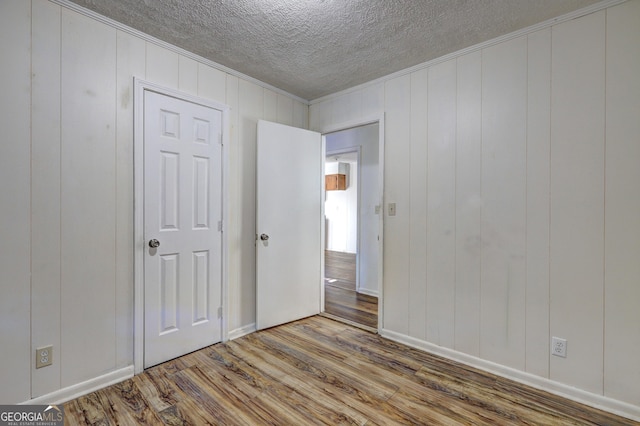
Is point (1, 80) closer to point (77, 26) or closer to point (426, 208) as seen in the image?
point (77, 26)

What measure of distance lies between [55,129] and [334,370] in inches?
97.6

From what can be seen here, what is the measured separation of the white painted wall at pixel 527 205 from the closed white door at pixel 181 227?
1617 millimetres

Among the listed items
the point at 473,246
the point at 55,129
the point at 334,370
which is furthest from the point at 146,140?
the point at 473,246

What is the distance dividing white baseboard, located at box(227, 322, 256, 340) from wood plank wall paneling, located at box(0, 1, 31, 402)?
4.49 ft

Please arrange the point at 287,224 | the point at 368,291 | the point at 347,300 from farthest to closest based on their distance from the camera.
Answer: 1. the point at 368,291
2. the point at 347,300
3. the point at 287,224

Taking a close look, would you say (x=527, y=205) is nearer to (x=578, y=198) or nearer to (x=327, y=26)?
(x=578, y=198)

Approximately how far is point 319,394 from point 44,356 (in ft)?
5.59

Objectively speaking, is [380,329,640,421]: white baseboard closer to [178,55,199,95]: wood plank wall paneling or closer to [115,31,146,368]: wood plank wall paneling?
[115,31,146,368]: wood plank wall paneling

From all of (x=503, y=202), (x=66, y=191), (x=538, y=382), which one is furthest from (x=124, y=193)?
(x=538, y=382)

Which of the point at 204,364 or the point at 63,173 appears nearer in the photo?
the point at 63,173

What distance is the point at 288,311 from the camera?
10.3 ft

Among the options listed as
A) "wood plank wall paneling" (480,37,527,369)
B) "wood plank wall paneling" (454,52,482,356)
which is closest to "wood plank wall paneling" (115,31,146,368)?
"wood plank wall paneling" (454,52,482,356)

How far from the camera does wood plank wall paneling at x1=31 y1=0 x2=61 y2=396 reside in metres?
1.75

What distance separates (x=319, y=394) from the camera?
6.35 feet
